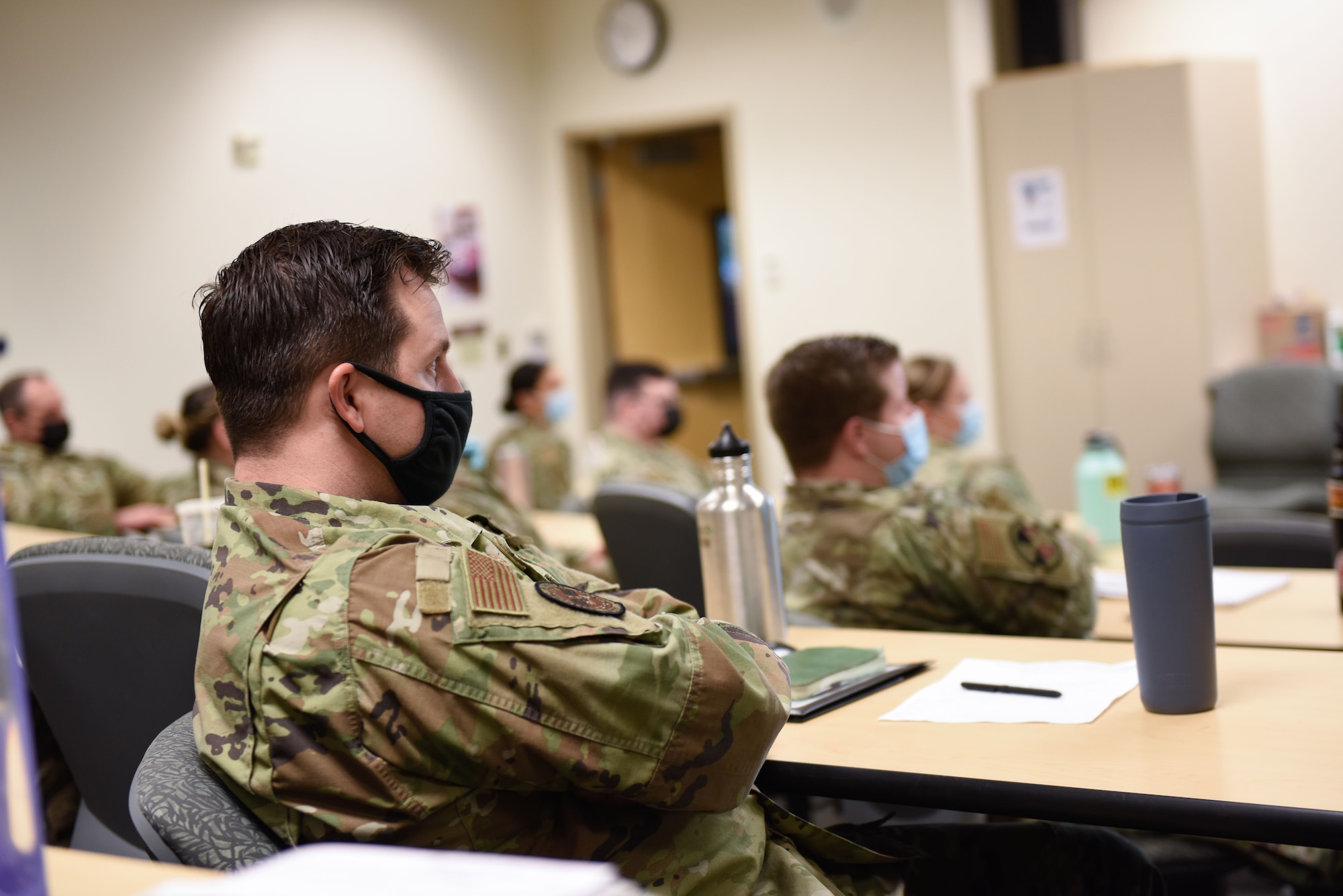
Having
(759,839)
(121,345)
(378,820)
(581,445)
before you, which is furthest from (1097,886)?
(581,445)

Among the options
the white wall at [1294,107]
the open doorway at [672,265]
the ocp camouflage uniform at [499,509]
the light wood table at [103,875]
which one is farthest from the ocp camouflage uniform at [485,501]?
the white wall at [1294,107]

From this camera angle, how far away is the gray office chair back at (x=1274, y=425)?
5066 millimetres

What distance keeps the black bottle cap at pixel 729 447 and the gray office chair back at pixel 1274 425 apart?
13.3 feet

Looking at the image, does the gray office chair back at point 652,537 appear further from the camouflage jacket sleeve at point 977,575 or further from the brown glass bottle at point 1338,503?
the brown glass bottle at point 1338,503

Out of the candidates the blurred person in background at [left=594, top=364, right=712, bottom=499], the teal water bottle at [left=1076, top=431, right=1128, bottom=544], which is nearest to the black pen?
the teal water bottle at [left=1076, top=431, right=1128, bottom=544]

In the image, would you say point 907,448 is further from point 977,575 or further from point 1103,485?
point 1103,485

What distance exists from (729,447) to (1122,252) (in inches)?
168

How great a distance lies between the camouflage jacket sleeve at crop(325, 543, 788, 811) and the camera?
1039mm

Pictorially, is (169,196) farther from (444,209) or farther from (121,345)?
(444,209)

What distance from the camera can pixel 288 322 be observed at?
3.94 ft

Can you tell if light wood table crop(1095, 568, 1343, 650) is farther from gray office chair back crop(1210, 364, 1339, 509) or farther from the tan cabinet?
the tan cabinet

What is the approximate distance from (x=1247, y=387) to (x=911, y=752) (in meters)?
4.51

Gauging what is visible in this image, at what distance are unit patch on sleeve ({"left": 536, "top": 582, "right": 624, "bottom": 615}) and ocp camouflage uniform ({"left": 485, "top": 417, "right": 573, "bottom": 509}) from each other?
3.96m

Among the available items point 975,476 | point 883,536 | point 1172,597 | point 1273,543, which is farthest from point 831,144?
point 1172,597
